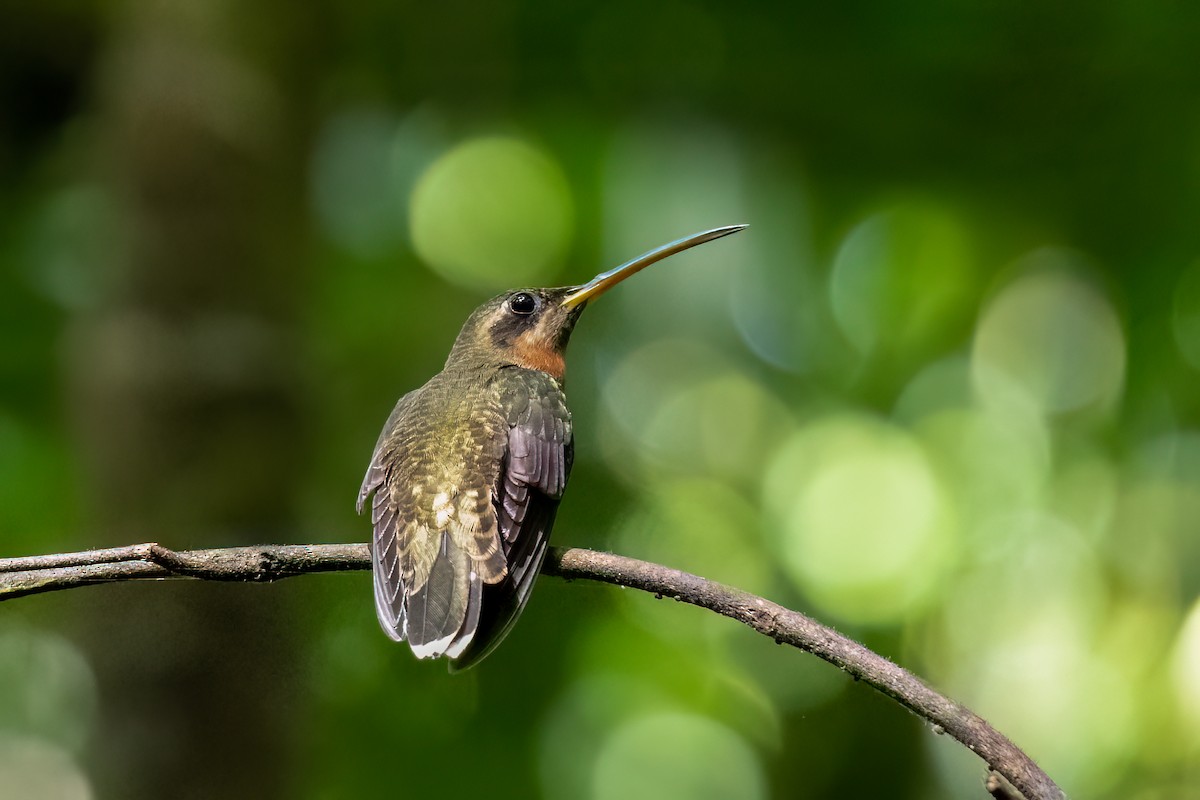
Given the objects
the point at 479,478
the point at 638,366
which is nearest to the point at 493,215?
the point at 638,366

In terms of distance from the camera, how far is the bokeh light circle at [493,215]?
666 cm

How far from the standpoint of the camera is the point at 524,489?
2994 mm

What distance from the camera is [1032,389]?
7.39m

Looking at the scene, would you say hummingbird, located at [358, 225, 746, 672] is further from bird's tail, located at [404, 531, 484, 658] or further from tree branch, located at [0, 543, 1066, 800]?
tree branch, located at [0, 543, 1066, 800]

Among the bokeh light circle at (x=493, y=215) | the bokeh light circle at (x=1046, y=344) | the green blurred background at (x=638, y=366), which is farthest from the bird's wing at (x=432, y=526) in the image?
the bokeh light circle at (x=1046, y=344)

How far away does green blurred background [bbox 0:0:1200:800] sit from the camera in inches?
179

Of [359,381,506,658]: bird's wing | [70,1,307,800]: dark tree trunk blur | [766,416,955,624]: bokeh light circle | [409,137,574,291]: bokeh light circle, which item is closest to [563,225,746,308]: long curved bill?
[359,381,506,658]: bird's wing

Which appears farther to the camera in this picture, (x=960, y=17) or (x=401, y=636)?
(x=960, y=17)

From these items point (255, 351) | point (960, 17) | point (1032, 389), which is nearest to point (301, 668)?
point (255, 351)

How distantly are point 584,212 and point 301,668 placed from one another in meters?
3.31

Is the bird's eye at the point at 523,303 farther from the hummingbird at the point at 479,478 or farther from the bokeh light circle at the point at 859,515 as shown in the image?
the bokeh light circle at the point at 859,515

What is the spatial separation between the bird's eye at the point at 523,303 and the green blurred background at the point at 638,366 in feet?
2.55

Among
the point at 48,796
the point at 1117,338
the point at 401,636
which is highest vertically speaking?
the point at 401,636

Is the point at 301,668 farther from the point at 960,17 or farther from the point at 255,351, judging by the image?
the point at 960,17
